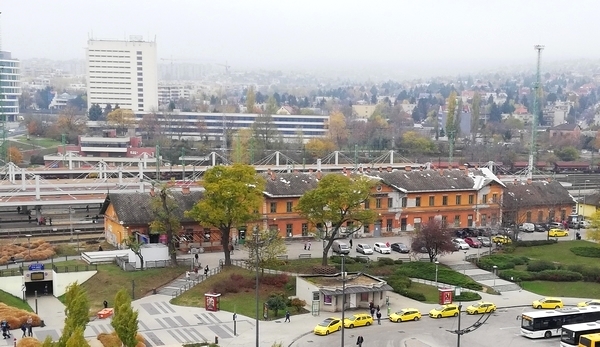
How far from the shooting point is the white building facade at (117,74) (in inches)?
7264

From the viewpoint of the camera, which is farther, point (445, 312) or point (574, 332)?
point (445, 312)

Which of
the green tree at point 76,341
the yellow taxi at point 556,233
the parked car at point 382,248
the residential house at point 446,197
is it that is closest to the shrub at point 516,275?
the parked car at point 382,248

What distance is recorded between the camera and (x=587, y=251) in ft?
159

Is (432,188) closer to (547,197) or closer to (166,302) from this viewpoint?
(547,197)

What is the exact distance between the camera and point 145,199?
49406mm

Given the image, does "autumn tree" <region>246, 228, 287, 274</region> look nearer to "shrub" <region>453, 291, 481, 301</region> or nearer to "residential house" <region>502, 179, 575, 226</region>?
"shrub" <region>453, 291, 481, 301</region>

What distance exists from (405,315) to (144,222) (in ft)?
68.3

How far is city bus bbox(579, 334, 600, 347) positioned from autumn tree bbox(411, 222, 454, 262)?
15799 millimetres

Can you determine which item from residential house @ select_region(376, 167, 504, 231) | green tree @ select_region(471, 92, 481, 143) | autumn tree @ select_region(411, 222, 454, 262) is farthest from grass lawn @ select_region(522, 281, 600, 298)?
green tree @ select_region(471, 92, 481, 143)

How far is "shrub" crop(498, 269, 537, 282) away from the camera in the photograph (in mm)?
42656

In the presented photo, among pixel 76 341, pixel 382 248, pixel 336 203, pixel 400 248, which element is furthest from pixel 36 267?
pixel 400 248

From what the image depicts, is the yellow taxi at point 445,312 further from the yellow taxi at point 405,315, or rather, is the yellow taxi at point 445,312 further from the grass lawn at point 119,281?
the grass lawn at point 119,281

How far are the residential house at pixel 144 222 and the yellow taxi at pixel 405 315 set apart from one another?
17877mm

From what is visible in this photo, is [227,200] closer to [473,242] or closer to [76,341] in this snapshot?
[473,242]
